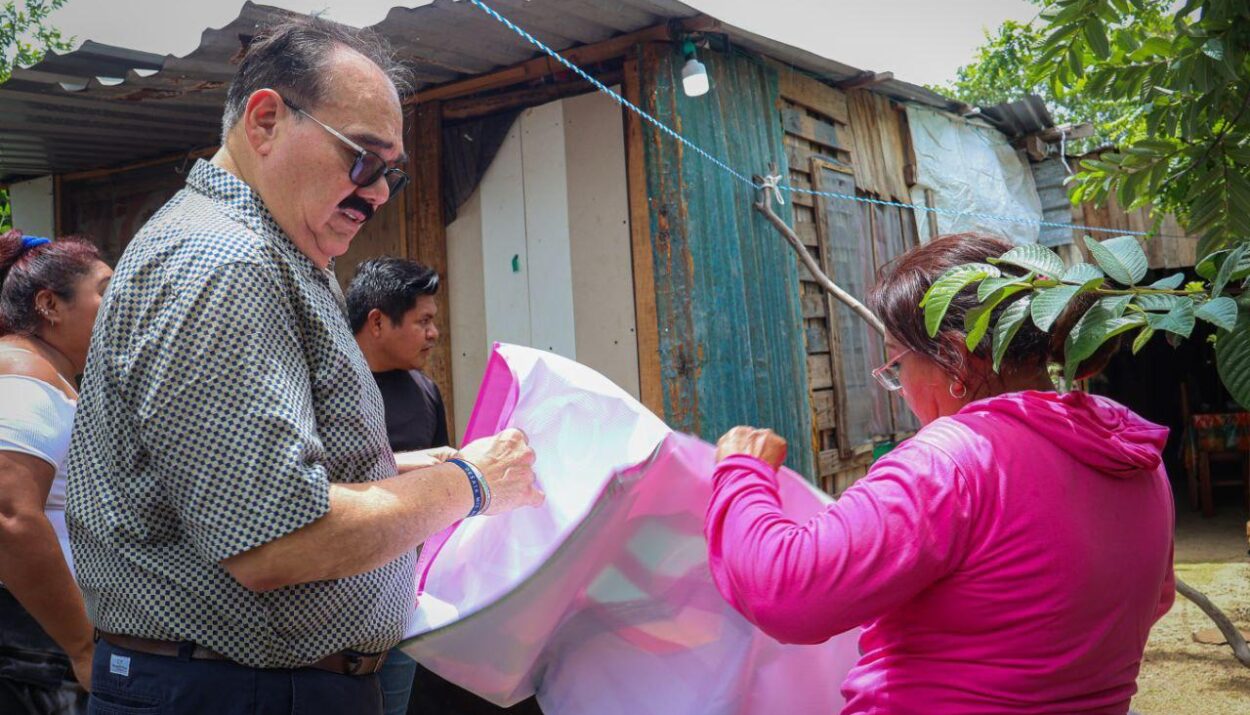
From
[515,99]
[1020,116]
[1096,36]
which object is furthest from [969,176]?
[1096,36]

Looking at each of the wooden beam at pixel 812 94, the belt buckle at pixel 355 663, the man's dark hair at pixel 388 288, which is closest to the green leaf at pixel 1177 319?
the belt buckle at pixel 355 663

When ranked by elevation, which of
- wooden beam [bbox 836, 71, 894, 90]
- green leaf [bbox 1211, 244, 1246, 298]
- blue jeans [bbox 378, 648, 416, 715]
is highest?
wooden beam [bbox 836, 71, 894, 90]

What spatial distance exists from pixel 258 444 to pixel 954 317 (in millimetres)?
1090

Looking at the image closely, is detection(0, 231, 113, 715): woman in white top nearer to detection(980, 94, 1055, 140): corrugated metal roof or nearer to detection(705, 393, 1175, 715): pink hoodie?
detection(705, 393, 1175, 715): pink hoodie

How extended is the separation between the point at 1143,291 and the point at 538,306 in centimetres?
495

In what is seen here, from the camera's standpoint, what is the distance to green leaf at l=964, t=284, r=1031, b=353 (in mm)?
1391

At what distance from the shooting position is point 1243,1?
6.40ft

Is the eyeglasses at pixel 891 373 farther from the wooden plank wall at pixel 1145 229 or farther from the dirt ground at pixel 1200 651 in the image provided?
the wooden plank wall at pixel 1145 229

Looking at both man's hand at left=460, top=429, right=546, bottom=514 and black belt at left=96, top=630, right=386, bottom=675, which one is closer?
black belt at left=96, top=630, right=386, bottom=675

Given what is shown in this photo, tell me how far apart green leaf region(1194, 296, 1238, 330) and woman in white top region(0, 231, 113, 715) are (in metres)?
2.35

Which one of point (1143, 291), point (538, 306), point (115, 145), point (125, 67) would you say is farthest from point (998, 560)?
point (115, 145)

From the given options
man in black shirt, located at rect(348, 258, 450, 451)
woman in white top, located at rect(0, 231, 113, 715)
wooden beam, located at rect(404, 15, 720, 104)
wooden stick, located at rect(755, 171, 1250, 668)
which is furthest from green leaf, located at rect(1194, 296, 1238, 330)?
wooden beam, located at rect(404, 15, 720, 104)

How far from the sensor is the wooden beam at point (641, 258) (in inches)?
222

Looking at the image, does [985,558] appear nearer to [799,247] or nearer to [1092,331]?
[1092,331]
